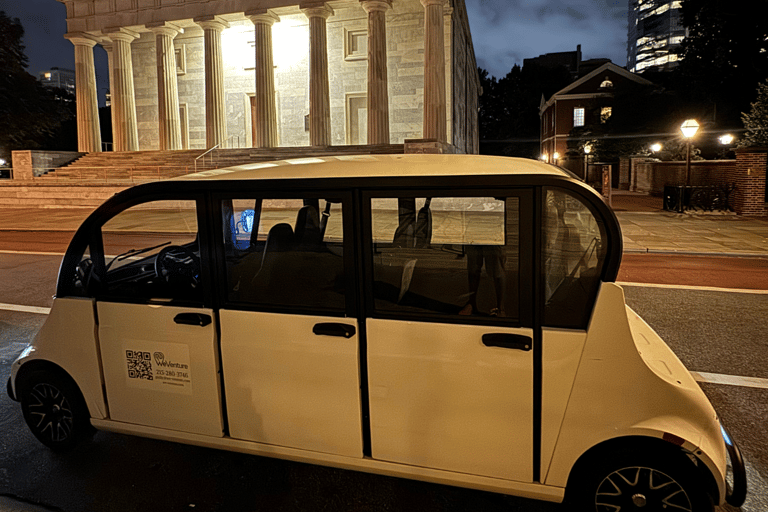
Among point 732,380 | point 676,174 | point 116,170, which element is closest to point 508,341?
point 732,380

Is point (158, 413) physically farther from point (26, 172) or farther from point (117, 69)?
point (117, 69)

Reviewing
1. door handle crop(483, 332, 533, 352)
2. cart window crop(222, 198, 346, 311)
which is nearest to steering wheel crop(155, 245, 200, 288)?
cart window crop(222, 198, 346, 311)

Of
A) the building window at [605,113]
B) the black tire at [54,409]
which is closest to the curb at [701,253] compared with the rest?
the black tire at [54,409]

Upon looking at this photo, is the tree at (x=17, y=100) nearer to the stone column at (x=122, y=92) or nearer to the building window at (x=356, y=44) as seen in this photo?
the stone column at (x=122, y=92)

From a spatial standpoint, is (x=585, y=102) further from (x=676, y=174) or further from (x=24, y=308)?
(x=24, y=308)

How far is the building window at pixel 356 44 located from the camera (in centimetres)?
3325

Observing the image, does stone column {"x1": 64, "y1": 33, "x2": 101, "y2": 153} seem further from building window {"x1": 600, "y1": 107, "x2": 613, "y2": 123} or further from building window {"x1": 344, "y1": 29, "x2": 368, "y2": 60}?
building window {"x1": 600, "y1": 107, "x2": 613, "y2": 123}

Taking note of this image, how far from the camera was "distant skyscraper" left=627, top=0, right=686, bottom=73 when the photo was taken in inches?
6093

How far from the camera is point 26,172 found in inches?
1211

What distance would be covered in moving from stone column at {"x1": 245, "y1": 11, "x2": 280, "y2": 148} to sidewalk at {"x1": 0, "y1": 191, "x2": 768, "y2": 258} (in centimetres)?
996

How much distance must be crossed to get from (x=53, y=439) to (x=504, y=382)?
3120mm

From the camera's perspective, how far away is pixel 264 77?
30328 mm

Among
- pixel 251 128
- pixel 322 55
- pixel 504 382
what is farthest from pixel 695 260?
pixel 251 128

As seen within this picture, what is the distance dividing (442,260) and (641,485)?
5.19 ft
